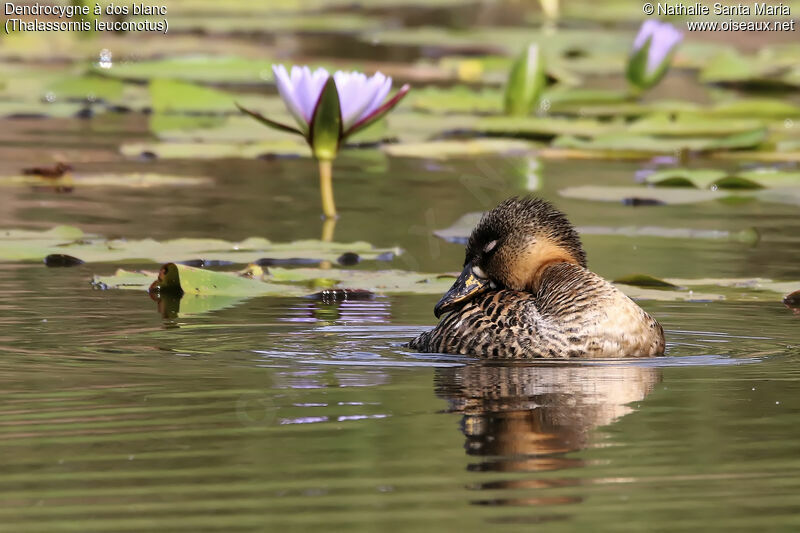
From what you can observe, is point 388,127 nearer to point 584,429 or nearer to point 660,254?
point 660,254

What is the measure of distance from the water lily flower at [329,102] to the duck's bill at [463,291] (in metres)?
1.48

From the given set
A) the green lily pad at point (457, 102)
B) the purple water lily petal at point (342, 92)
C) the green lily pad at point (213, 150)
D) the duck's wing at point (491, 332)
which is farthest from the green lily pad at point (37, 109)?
the duck's wing at point (491, 332)

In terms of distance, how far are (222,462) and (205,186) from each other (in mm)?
6636

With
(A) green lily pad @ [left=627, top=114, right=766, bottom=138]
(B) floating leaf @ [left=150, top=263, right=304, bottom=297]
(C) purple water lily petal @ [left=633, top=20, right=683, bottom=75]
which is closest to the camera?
(B) floating leaf @ [left=150, top=263, right=304, bottom=297]

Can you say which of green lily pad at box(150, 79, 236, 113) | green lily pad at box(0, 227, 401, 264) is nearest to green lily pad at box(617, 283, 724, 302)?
green lily pad at box(0, 227, 401, 264)

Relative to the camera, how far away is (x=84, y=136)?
12391 mm

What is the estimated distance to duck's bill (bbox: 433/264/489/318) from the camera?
5855 millimetres

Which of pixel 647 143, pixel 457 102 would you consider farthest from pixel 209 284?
pixel 457 102

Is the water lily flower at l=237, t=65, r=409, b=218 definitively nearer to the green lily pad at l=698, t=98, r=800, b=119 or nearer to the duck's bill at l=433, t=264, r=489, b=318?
the duck's bill at l=433, t=264, r=489, b=318

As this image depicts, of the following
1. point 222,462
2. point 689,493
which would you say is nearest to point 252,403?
point 222,462

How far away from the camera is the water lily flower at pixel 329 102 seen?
730 cm

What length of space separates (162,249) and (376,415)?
3.00 metres

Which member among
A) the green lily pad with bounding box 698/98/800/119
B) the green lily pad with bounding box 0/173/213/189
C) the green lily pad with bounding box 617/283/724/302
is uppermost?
the green lily pad with bounding box 698/98/800/119

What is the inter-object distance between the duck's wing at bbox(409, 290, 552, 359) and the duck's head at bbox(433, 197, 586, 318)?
0.12 meters
